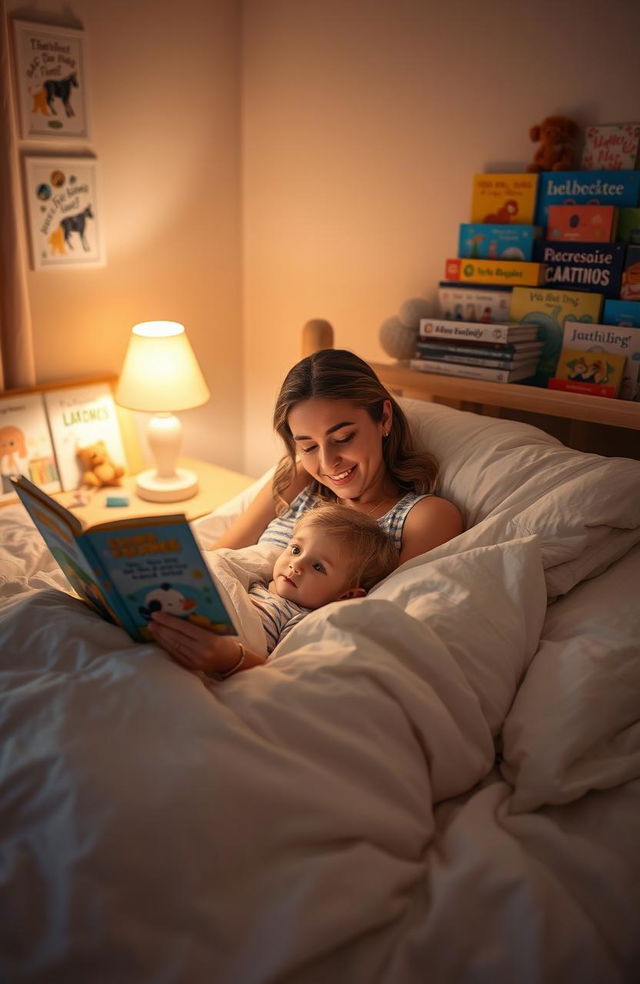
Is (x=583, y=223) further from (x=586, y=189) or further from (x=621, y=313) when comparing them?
(x=621, y=313)

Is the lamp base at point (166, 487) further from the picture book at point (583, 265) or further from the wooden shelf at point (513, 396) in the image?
the picture book at point (583, 265)

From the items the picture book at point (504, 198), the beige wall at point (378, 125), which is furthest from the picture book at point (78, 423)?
the picture book at point (504, 198)

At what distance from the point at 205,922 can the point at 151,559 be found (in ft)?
1.41

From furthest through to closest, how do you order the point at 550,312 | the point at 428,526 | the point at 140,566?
the point at 550,312, the point at 428,526, the point at 140,566

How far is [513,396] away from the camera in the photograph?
2.05 m

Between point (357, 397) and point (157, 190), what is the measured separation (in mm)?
1307

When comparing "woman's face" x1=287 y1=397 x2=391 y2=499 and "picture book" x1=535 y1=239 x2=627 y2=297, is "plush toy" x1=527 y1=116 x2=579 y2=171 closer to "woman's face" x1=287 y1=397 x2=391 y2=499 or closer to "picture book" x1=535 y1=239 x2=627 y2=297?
"picture book" x1=535 y1=239 x2=627 y2=297

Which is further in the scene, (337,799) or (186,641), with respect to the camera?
(186,641)

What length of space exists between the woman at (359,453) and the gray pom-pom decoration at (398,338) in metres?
0.48

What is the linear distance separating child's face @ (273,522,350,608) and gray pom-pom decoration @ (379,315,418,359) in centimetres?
90

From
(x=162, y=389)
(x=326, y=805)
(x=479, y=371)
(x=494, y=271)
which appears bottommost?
(x=326, y=805)

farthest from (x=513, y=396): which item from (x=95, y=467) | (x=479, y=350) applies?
(x=95, y=467)

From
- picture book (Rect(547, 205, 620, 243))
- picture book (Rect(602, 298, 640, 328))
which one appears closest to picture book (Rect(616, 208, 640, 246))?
picture book (Rect(547, 205, 620, 243))

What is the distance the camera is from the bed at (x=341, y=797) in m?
0.91
